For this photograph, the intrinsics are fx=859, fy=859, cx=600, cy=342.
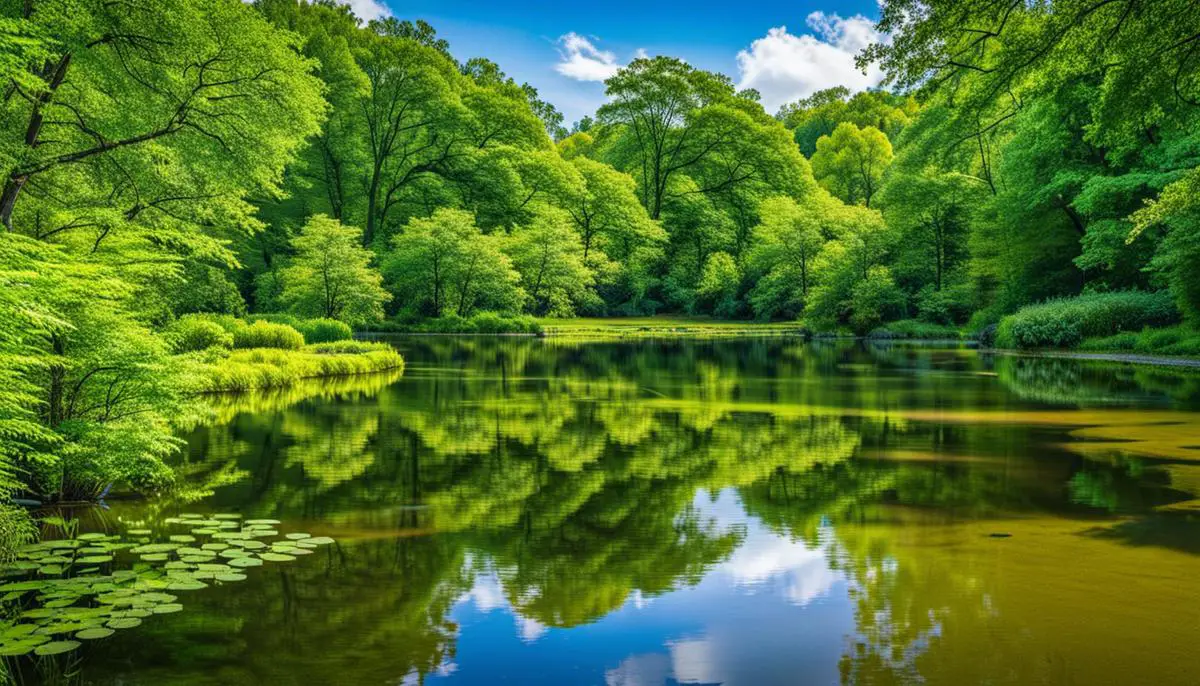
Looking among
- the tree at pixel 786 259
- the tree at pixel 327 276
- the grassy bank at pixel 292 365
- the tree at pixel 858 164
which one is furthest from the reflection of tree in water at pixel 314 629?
the tree at pixel 858 164

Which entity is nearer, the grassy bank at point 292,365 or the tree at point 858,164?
the grassy bank at point 292,365

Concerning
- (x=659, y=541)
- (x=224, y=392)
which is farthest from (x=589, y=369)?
(x=659, y=541)

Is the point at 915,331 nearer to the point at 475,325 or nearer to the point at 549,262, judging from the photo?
the point at 549,262

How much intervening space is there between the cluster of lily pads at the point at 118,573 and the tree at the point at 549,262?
47988 millimetres

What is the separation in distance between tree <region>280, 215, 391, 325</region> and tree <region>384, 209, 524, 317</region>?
25.2 feet

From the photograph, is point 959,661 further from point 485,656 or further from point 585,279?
point 585,279

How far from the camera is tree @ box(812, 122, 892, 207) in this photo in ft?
267

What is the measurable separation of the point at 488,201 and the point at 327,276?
20.7 m

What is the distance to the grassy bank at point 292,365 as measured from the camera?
19891 mm

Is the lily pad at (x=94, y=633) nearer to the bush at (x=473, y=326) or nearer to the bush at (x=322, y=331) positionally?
the bush at (x=322, y=331)

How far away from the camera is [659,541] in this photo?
25.6 feet

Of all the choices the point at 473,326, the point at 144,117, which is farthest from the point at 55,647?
the point at 473,326

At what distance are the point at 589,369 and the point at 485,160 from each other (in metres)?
36.1

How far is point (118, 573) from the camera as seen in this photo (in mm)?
6680
